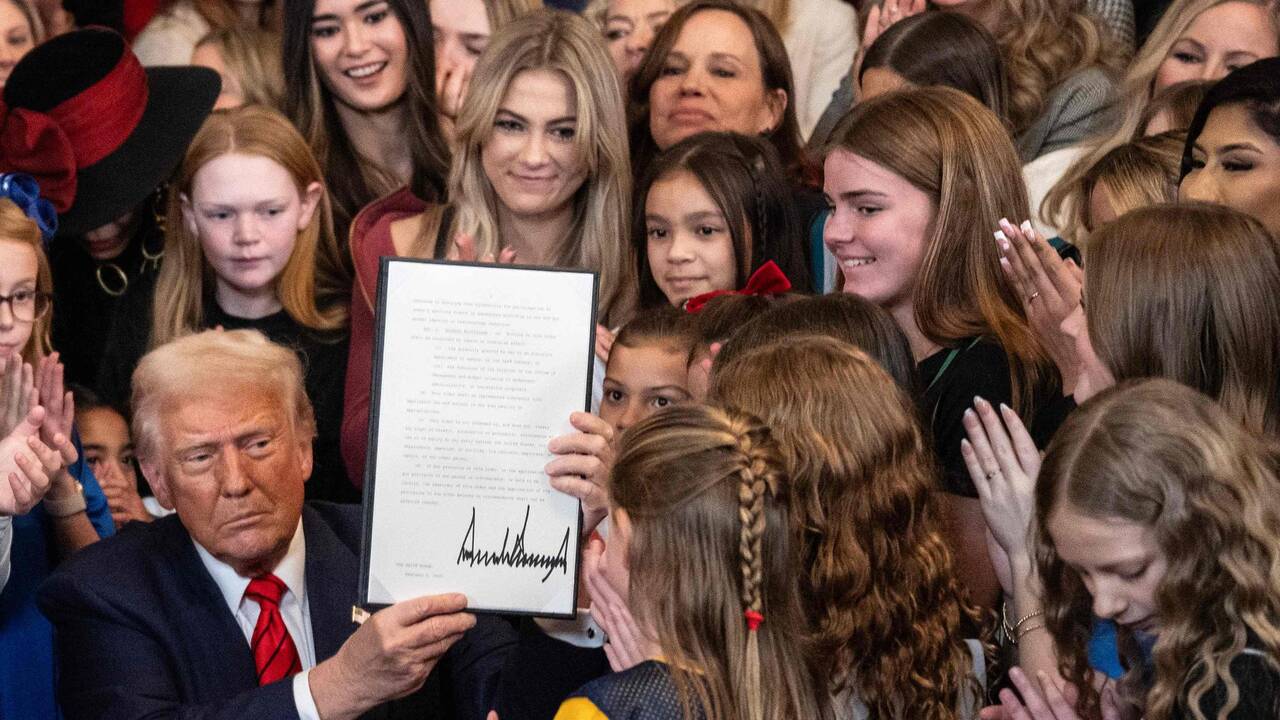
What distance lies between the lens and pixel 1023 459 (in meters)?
3.05

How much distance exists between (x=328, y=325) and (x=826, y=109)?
1892 millimetres

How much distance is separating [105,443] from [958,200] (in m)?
2.43

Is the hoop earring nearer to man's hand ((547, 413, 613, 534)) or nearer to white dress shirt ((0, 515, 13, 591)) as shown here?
white dress shirt ((0, 515, 13, 591))

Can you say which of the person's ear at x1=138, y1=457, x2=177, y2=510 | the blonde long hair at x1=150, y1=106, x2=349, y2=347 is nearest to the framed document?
the person's ear at x1=138, y1=457, x2=177, y2=510

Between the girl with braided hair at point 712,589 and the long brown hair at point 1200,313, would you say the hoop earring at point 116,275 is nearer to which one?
the girl with braided hair at point 712,589

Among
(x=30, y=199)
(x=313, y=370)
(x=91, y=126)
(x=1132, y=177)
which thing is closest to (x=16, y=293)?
(x=30, y=199)

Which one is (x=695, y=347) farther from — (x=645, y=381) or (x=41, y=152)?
(x=41, y=152)

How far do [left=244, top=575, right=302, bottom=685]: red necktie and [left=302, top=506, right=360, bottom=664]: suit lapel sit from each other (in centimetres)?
6

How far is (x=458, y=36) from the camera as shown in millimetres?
5418

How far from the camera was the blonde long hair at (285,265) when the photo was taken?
479 cm

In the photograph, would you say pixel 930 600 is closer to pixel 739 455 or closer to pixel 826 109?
pixel 739 455

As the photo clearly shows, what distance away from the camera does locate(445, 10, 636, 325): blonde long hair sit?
182 inches

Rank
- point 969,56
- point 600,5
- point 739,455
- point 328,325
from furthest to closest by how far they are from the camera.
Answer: point 600,5 → point 328,325 → point 969,56 → point 739,455

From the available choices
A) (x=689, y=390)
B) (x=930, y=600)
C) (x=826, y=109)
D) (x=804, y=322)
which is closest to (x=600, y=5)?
(x=826, y=109)
